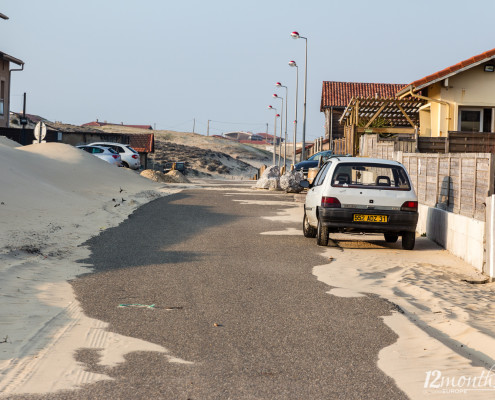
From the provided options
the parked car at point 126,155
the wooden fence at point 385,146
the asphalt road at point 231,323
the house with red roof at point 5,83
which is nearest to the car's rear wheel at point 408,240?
the asphalt road at point 231,323

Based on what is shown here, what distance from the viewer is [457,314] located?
7910 millimetres

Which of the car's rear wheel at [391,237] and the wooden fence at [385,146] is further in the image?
the wooden fence at [385,146]

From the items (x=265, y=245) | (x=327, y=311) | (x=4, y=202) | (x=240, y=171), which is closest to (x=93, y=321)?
(x=327, y=311)

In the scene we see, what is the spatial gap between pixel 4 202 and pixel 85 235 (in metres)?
3.38

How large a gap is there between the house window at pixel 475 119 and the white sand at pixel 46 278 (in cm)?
1178

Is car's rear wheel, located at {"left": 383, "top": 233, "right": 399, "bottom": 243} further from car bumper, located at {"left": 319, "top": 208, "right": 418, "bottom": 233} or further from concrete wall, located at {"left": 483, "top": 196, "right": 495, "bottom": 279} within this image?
concrete wall, located at {"left": 483, "top": 196, "right": 495, "bottom": 279}

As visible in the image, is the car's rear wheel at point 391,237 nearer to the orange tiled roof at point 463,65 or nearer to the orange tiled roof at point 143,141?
the orange tiled roof at point 463,65

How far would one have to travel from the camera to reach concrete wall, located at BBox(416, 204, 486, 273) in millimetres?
11320

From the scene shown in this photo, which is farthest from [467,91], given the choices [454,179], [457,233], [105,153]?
[105,153]

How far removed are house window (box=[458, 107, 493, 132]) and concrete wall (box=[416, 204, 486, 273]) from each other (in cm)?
1166

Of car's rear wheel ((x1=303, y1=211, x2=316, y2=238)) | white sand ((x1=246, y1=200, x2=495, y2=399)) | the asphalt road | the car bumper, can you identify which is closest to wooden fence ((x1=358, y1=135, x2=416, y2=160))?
car's rear wheel ((x1=303, y1=211, x2=316, y2=238))

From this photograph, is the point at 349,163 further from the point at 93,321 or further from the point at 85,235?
the point at 93,321

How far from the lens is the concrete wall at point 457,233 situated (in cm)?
1132

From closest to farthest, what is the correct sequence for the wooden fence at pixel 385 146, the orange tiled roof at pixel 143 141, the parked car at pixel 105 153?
the wooden fence at pixel 385 146 → the parked car at pixel 105 153 → the orange tiled roof at pixel 143 141
